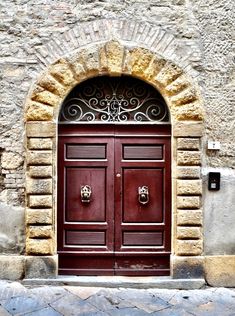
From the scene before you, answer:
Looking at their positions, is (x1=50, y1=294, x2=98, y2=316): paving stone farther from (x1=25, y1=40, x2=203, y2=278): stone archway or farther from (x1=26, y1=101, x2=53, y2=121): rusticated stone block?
(x1=26, y1=101, x2=53, y2=121): rusticated stone block

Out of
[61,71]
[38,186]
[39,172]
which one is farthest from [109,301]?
[61,71]

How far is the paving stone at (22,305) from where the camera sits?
15.8ft

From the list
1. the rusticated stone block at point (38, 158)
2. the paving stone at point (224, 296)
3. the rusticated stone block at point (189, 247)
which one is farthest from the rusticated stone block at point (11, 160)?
the paving stone at point (224, 296)

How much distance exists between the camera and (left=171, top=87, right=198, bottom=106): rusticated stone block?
18.6ft

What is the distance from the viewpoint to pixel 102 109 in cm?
594

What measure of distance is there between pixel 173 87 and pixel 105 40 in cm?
121

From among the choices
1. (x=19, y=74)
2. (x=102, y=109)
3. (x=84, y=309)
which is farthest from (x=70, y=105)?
(x=84, y=309)

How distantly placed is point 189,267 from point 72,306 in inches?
70.7

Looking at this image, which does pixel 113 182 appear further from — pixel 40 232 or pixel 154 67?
pixel 154 67

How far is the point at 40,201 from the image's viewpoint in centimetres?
567

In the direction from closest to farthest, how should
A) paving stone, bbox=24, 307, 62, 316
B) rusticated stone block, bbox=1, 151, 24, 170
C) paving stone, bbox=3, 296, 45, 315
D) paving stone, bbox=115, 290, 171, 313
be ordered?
paving stone, bbox=24, 307, 62, 316 < paving stone, bbox=3, 296, 45, 315 < paving stone, bbox=115, 290, 171, 313 < rusticated stone block, bbox=1, 151, 24, 170

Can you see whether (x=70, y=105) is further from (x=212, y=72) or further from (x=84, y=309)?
(x=84, y=309)

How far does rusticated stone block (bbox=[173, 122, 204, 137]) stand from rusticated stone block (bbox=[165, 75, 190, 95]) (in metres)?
0.49

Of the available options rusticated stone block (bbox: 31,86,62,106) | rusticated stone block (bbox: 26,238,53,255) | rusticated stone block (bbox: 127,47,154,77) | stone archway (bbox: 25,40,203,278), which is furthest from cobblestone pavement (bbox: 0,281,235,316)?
rusticated stone block (bbox: 127,47,154,77)
